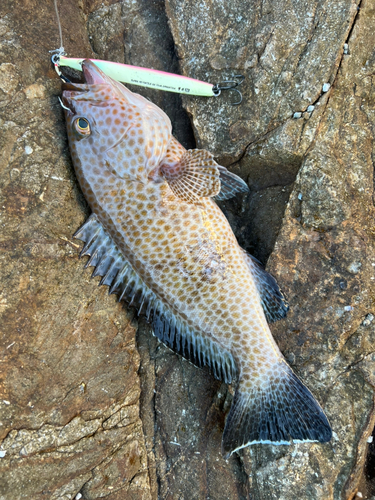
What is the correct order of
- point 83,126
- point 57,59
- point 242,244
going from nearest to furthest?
point 83,126
point 57,59
point 242,244

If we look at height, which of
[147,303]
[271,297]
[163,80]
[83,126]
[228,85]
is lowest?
[147,303]

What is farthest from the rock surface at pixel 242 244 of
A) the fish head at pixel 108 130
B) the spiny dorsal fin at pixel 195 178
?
the spiny dorsal fin at pixel 195 178

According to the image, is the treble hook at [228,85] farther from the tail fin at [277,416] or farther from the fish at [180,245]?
the tail fin at [277,416]

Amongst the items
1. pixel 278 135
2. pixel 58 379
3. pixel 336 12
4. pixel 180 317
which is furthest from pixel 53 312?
pixel 336 12

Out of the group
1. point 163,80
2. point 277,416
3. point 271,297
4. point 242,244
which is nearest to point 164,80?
point 163,80

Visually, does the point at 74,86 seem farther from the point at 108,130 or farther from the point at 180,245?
the point at 180,245

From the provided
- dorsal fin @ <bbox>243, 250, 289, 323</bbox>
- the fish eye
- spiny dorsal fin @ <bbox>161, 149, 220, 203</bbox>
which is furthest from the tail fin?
the fish eye

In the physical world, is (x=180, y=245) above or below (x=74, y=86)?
below
